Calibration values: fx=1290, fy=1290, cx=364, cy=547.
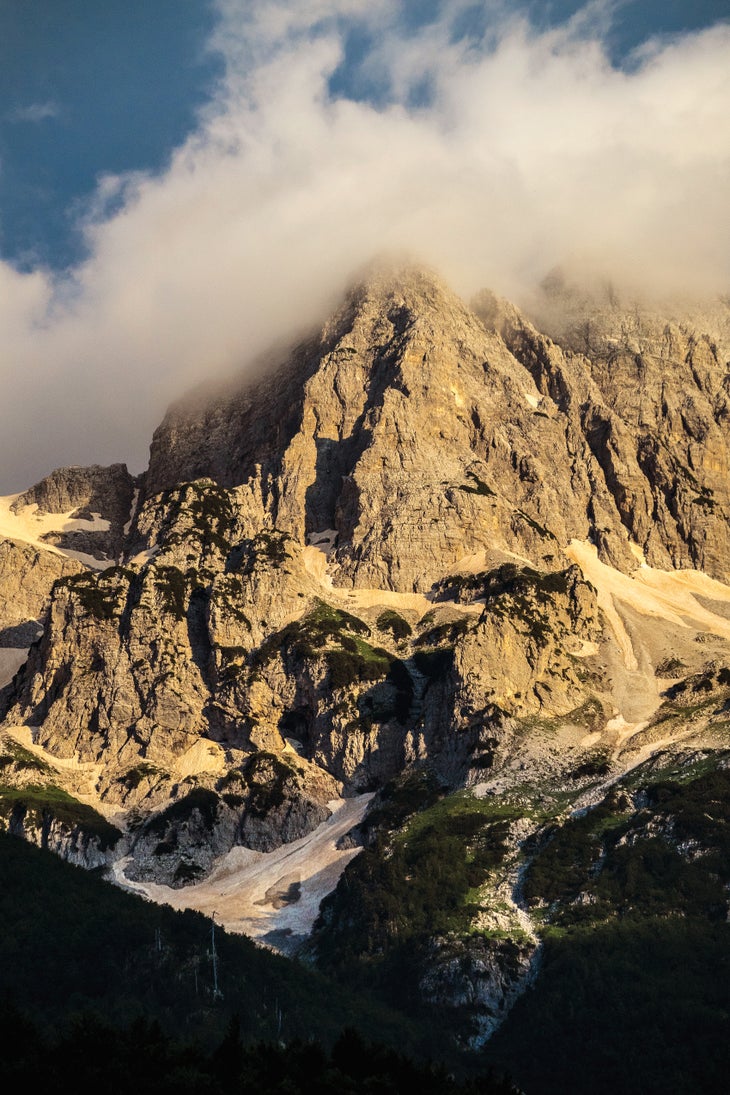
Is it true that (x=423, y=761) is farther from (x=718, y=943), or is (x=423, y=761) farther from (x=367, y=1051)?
(x=367, y=1051)

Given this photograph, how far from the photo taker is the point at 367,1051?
10662 cm

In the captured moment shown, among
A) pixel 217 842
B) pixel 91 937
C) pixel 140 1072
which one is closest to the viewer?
pixel 140 1072

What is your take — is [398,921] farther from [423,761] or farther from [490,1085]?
[490,1085]

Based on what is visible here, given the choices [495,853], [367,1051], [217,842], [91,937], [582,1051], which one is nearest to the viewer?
[367,1051]

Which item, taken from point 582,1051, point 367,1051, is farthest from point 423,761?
→ point 367,1051

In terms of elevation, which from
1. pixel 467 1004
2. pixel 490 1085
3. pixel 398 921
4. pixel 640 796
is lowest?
pixel 490 1085

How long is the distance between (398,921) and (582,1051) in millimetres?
33276

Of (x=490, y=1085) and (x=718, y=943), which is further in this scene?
(x=718, y=943)

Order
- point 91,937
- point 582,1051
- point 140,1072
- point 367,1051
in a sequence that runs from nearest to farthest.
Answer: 1. point 140,1072
2. point 367,1051
3. point 582,1051
4. point 91,937

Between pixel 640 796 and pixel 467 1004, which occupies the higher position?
pixel 640 796

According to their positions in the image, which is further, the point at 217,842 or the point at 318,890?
the point at 217,842

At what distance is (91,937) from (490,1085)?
216 feet

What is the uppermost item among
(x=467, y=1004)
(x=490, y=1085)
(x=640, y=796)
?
(x=640, y=796)

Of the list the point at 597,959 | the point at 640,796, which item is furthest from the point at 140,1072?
the point at 640,796
